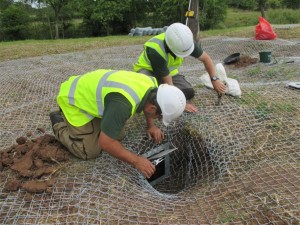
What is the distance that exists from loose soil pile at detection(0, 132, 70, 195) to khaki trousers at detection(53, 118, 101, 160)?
0.10m

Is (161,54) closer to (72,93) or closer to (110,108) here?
(72,93)

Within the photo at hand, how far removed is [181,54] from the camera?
3045 millimetres

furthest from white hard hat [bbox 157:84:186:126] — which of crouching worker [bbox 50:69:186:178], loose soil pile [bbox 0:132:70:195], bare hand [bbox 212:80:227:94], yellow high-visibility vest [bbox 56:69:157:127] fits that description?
bare hand [bbox 212:80:227:94]

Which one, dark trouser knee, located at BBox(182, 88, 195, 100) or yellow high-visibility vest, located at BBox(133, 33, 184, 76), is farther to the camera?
dark trouser knee, located at BBox(182, 88, 195, 100)

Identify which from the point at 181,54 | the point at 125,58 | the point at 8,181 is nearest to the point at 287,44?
the point at 125,58

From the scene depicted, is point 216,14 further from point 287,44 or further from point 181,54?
point 181,54

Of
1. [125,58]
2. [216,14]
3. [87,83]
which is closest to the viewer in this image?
[87,83]

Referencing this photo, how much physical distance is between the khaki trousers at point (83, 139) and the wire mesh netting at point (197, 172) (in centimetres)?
7

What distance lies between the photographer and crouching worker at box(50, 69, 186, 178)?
6.42 feet

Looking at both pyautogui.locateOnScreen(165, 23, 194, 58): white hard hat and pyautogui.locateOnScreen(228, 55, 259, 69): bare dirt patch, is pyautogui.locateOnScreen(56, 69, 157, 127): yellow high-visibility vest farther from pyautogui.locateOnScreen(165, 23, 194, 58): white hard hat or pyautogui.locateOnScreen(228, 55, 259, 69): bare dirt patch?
pyautogui.locateOnScreen(228, 55, 259, 69): bare dirt patch

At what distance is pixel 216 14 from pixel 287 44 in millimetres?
14682

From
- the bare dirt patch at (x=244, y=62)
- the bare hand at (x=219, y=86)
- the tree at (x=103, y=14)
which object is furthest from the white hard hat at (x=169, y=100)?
the tree at (x=103, y=14)

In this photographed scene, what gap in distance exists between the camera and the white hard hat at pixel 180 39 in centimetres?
293

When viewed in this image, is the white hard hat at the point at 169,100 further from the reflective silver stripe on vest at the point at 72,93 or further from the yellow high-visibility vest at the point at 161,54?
the yellow high-visibility vest at the point at 161,54
